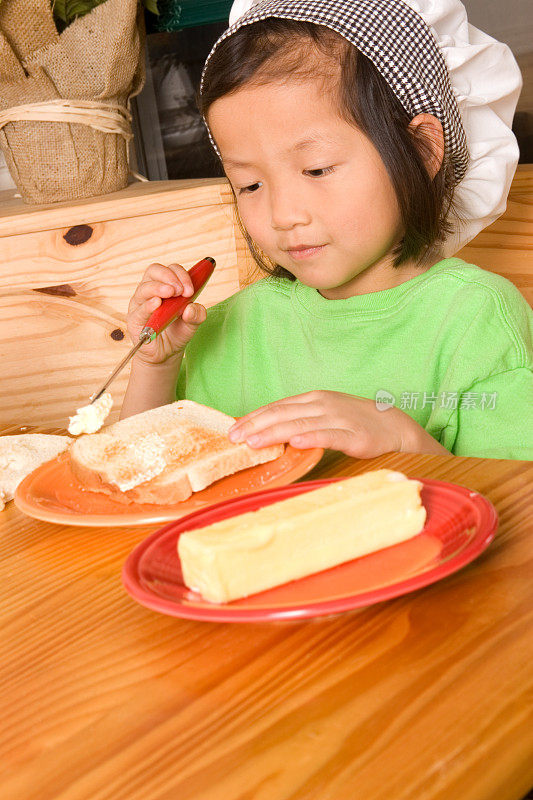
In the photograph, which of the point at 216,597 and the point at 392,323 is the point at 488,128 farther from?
the point at 216,597

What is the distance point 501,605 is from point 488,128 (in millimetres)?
994

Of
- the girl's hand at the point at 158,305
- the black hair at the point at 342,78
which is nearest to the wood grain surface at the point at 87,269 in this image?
the girl's hand at the point at 158,305

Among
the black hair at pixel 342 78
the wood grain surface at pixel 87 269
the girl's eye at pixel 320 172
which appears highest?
the black hair at pixel 342 78

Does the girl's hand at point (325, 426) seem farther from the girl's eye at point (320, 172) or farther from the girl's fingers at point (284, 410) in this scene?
the girl's eye at point (320, 172)

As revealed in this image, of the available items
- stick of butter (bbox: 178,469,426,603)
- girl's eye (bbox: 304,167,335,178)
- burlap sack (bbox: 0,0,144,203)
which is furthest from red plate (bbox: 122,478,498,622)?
burlap sack (bbox: 0,0,144,203)

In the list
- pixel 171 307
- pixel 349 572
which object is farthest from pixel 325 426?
pixel 171 307

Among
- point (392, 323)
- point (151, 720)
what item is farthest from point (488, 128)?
point (151, 720)

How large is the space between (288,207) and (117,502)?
49 centimetres

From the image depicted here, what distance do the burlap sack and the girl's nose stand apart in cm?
85

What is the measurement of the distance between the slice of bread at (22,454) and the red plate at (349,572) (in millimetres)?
343

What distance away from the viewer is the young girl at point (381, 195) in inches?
44.2

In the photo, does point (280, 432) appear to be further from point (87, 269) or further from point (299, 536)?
point (87, 269)

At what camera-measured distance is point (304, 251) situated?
1206 millimetres

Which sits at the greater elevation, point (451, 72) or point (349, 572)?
point (451, 72)
